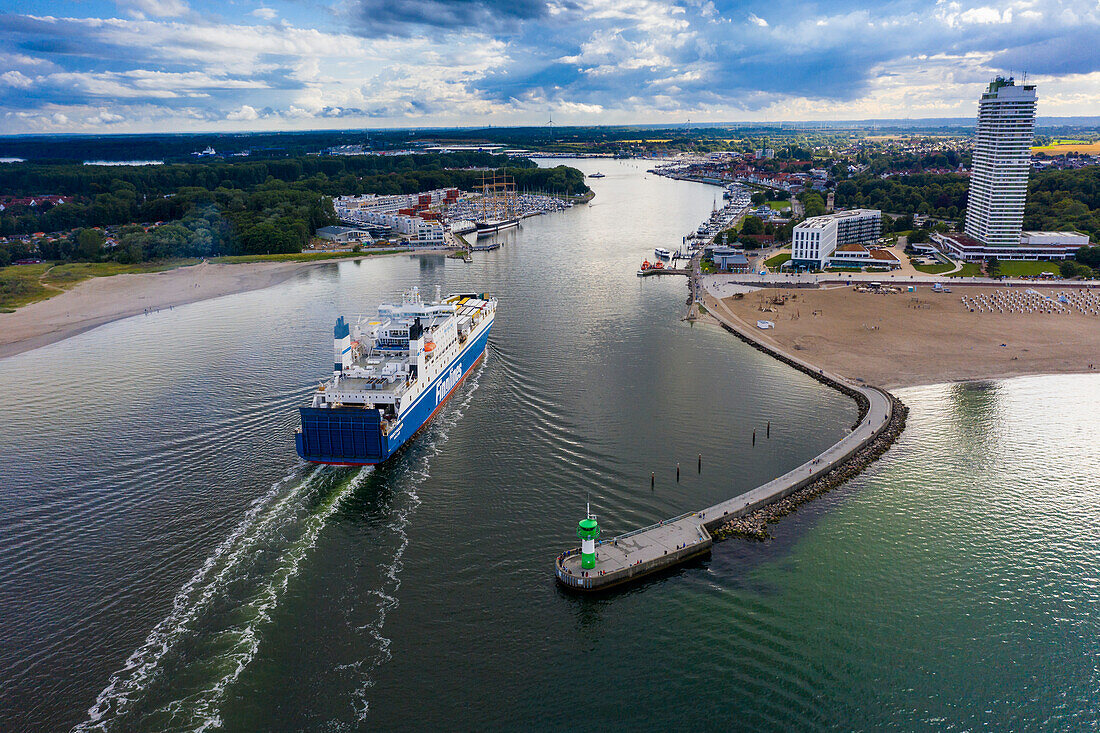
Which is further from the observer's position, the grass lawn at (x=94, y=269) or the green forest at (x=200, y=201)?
the green forest at (x=200, y=201)

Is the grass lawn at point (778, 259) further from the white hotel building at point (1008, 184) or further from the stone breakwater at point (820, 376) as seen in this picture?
the stone breakwater at point (820, 376)

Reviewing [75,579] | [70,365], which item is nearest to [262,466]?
[75,579]

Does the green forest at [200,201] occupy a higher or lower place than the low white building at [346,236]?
higher

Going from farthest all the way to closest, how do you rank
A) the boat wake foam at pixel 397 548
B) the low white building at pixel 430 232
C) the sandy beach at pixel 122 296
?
the low white building at pixel 430 232 → the sandy beach at pixel 122 296 → the boat wake foam at pixel 397 548

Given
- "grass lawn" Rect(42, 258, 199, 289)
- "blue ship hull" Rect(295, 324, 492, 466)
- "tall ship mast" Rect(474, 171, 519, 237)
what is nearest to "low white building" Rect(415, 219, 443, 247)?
"tall ship mast" Rect(474, 171, 519, 237)

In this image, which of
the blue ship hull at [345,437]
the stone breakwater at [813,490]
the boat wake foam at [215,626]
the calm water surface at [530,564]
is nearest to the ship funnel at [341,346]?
the blue ship hull at [345,437]

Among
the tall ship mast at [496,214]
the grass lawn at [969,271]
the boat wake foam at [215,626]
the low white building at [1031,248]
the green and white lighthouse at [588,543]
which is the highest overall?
the tall ship mast at [496,214]

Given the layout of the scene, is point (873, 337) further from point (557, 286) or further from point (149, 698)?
point (149, 698)

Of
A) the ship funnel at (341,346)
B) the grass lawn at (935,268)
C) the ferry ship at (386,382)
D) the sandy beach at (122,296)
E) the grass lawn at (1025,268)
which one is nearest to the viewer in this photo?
the ferry ship at (386,382)

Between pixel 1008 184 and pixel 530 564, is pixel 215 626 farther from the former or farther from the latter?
pixel 1008 184
